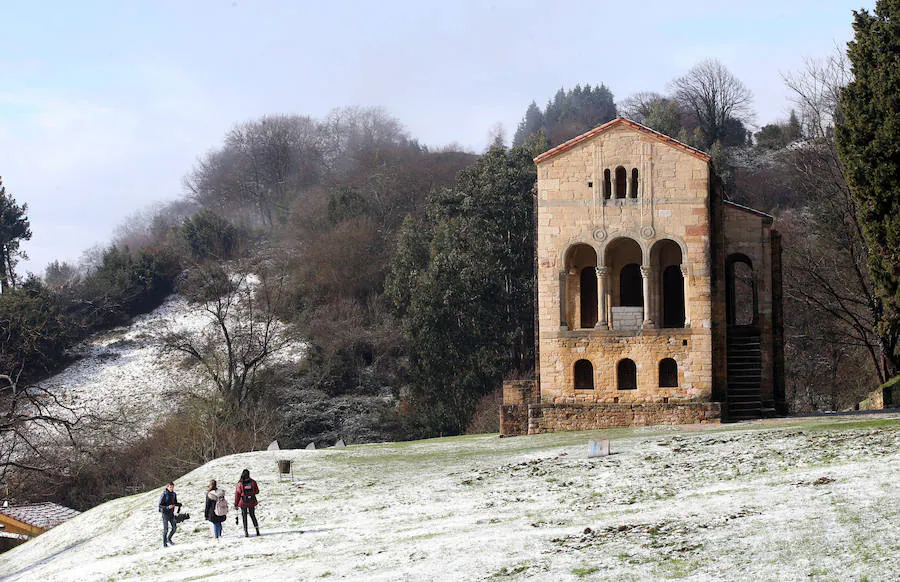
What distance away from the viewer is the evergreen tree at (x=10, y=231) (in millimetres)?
88125

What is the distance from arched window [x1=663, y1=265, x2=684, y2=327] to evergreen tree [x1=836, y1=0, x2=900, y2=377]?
37.6 feet

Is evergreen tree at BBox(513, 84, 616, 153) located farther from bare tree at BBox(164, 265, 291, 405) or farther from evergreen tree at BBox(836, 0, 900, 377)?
evergreen tree at BBox(836, 0, 900, 377)

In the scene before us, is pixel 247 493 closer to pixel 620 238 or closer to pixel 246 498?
pixel 246 498

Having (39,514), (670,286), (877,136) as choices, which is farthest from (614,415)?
(39,514)

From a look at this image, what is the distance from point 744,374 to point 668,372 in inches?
127

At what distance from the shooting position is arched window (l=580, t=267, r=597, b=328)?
44688mm

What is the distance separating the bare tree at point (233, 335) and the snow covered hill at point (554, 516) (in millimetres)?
29851

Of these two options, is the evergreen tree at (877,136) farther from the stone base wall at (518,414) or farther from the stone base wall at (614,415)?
the stone base wall at (518,414)

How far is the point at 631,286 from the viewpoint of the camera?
4547 cm

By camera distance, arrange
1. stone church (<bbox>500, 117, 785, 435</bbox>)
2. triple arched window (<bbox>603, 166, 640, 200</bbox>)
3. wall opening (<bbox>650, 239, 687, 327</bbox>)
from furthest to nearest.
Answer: wall opening (<bbox>650, 239, 687, 327</bbox>)
triple arched window (<bbox>603, 166, 640, 200</bbox>)
stone church (<bbox>500, 117, 785, 435</bbox>)

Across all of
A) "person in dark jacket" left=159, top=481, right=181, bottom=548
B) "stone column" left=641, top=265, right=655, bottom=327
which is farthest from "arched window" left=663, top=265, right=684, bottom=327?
"person in dark jacket" left=159, top=481, right=181, bottom=548

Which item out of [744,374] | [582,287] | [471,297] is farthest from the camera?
[471,297]

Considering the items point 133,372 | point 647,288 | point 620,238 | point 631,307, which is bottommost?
point 133,372

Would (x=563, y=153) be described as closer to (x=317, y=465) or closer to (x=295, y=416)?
(x=317, y=465)
